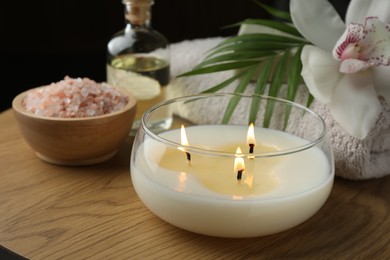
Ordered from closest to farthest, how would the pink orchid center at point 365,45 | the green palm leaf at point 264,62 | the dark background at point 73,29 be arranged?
the pink orchid center at point 365,45
the green palm leaf at point 264,62
the dark background at point 73,29

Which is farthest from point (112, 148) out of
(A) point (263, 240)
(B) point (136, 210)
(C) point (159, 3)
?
(C) point (159, 3)

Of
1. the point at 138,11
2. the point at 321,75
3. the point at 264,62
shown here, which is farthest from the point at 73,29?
the point at 321,75

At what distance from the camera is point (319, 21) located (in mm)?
675

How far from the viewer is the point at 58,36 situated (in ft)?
5.44

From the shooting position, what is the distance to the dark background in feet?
5.33

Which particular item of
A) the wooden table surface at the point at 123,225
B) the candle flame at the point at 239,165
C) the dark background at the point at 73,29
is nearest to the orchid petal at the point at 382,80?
the wooden table surface at the point at 123,225

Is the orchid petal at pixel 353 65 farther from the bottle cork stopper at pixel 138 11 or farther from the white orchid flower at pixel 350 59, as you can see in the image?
the bottle cork stopper at pixel 138 11

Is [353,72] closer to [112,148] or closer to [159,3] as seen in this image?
[112,148]

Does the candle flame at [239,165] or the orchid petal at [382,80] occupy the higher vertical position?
the orchid petal at [382,80]

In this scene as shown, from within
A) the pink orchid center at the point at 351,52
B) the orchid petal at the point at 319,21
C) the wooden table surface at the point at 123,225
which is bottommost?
the wooden table surface at the point at 123,225

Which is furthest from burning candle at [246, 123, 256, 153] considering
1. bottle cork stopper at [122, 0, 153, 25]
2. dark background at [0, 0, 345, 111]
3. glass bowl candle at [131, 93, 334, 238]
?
dark background at [0, 0, 345, 111]

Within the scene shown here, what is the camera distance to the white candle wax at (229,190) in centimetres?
51

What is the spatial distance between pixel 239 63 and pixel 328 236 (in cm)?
26

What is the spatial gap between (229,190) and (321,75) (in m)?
0.20
